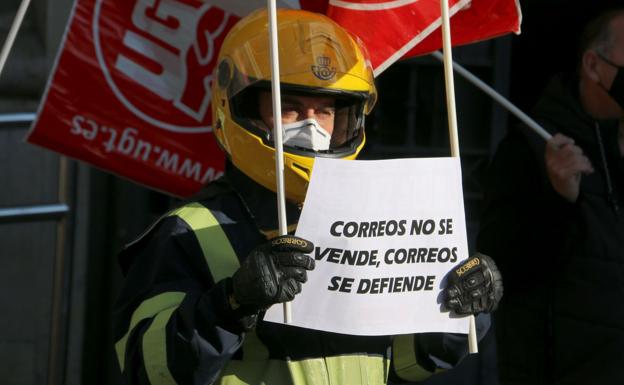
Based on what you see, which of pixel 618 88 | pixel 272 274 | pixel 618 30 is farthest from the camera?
pixel 618 30

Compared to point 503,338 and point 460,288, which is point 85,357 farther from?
point 460,288

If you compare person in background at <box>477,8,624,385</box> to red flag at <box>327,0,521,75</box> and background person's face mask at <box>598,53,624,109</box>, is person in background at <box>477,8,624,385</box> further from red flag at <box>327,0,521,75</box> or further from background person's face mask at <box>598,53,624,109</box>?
red flag at <box>327,0,521,75</box>

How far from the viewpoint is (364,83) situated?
9.84 ft

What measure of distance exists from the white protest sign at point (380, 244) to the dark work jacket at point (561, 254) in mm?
1237

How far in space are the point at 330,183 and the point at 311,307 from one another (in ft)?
0.83

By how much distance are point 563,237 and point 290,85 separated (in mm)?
1326

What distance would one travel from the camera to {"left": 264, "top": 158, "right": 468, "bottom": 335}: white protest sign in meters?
2.57

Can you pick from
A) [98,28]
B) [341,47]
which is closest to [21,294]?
[98,28]

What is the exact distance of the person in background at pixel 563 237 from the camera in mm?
3818

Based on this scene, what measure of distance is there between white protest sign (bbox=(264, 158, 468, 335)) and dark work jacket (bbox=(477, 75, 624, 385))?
1.24 meters

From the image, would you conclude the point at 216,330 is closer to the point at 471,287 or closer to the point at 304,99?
the point at 471,287

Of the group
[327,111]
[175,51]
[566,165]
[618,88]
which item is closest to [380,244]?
[327,111]

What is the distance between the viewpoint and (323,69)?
2910 millimetres

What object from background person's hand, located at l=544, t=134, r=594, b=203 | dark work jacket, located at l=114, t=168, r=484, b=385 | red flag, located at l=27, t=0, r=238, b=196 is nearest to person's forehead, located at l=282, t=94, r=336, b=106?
dark work jacket, located at l=114, t=168, r=484, b=385
